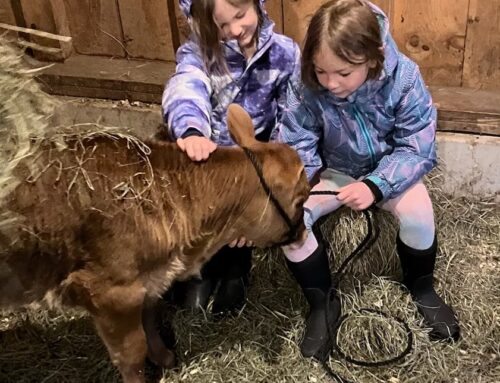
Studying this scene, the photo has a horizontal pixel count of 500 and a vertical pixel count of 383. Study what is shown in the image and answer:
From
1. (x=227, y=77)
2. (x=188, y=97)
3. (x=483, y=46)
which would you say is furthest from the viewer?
(x=483, y=46)

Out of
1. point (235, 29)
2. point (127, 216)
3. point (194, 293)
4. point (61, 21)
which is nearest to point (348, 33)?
point (235, 29)

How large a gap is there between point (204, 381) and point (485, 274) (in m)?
1.34

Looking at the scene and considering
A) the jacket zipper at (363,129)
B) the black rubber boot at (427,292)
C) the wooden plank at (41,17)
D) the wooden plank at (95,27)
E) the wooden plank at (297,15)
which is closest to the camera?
the jacket zipper at (363,129)

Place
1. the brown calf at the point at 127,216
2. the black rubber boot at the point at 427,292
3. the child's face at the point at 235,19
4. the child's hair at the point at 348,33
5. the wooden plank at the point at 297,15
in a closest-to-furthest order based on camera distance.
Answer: the brown calf at the point at 127,216 < the child's hair at the point at 348,33 < the child's face at the point at 235,19 < the black rubber boot at the point at 427,292 < the wooden plank at the point at 297,15

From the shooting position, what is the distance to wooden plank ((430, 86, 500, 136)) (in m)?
3.61

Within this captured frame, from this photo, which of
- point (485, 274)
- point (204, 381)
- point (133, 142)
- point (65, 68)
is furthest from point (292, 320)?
point (65, 68)

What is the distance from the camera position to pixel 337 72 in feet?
9.31

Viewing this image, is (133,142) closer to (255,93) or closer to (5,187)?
(5,187)

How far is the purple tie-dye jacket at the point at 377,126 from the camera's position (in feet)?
9.84

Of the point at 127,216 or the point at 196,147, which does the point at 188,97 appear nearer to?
the point at 196,147

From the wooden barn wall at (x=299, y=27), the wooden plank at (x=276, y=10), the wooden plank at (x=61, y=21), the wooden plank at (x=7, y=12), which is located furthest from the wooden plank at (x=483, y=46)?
the wooden plank at (x=7, y=12)

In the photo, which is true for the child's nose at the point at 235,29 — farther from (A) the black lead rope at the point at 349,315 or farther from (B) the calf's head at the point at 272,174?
(A) the black lead rope at the point at 349,315

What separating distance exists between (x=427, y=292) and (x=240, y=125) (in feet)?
3.84

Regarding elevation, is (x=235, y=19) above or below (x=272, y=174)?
above
